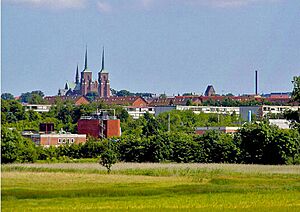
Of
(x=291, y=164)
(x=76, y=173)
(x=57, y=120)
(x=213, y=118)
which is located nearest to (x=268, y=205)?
(x=76, y=173)

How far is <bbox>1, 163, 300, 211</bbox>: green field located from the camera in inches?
1359

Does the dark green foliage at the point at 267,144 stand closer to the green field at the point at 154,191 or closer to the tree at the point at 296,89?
the tree at the point at 296,89

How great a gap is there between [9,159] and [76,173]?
1960 cm

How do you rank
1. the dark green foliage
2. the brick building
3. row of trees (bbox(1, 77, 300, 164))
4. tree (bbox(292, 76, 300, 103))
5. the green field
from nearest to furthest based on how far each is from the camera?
the green field, the dark green foliage, row of trees (bbox(1, 77, 300, 164)), tree (bbox(292, 76, 300, 103)), the brick building

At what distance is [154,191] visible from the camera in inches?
1679

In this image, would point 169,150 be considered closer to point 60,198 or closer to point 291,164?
point 291,164

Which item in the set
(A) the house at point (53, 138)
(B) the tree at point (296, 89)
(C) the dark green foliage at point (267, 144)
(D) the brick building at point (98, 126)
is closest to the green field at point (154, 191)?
(C) the dark green foliage at point (267, 144)

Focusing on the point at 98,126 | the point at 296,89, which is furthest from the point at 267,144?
the point at 98,126

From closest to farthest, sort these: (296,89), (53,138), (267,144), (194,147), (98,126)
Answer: (267,144) < (194,147) < (296,89) < (53,138) < (98,126)

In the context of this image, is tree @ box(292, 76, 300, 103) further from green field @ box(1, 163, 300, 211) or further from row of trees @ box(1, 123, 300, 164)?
green field @ box(1, 163, 300, 211)

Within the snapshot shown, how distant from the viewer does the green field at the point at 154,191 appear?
113 ft

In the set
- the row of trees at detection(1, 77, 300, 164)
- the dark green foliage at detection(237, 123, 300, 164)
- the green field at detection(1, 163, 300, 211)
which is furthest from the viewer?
the row of trees at detection(1, 77, 300, 164)

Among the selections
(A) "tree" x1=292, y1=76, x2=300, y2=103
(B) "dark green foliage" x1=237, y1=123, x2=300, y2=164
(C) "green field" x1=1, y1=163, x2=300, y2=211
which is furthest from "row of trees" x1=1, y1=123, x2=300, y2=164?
(C) "green field" x1=1, y1=163, x2=300, y2=211

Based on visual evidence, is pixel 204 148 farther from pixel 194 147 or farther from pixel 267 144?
pixel 267 144
